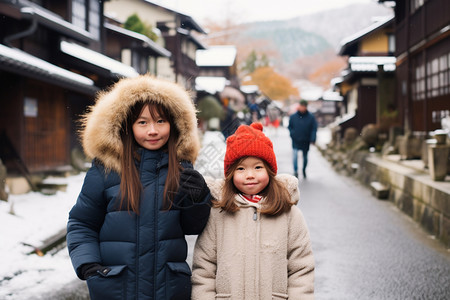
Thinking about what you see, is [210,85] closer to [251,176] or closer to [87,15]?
[87,15]

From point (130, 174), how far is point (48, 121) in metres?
11.8

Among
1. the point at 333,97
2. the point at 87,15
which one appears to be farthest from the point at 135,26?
the point at 333,97

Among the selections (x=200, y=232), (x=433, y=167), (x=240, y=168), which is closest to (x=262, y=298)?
(x=200, y=232)

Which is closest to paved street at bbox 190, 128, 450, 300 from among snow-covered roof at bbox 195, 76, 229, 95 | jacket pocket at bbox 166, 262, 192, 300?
jacket pocket at bbox 166, 262, 192, 300

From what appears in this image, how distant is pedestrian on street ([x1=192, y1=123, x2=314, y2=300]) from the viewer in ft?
7.32

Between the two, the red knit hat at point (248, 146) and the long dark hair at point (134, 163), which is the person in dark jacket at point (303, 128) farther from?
the long dark hair at point (134, 163)

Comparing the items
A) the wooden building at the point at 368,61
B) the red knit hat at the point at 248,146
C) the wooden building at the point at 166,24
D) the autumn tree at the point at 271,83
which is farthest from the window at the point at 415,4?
the autumn tree at the point at 271,83

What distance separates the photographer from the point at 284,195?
91.1 inches

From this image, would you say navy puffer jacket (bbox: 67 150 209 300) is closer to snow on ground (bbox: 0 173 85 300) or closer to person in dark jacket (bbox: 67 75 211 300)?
person in dark jacket (bbox: 67 75 211 300)

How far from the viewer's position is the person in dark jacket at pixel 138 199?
7.00 feet

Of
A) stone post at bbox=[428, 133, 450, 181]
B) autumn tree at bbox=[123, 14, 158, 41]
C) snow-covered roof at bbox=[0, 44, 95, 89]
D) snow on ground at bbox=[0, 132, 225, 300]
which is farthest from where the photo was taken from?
autumn tree at bbox=[123, 14, 158, 41]

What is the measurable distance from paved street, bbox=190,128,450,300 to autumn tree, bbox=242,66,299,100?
5753 cm

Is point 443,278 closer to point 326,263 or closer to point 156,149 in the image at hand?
point 326,263

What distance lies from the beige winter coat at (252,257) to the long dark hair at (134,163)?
0.27m
